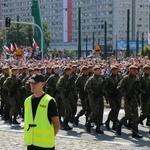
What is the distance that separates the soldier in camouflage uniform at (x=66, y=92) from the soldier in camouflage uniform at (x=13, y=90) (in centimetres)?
167

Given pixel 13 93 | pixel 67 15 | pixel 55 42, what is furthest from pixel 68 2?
pixel 13 93

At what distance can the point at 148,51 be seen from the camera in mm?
58438

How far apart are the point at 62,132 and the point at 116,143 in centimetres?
220

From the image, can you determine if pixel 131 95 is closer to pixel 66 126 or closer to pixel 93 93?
pixel 93 93

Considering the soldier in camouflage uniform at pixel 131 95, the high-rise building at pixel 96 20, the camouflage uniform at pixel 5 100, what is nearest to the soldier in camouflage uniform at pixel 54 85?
the camouflage uniform at pixel 5 100

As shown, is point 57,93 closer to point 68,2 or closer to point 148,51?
point 148,51

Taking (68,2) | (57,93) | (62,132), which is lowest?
(62,132)

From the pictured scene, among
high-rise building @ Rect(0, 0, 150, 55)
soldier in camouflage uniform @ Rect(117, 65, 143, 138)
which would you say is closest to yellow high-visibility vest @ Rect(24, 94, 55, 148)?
soldier in camouflage uniform @ Rect(117, 65, 143, 138)

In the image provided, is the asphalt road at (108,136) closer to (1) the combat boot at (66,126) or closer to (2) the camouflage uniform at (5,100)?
(1) the combat boot at (66,126)

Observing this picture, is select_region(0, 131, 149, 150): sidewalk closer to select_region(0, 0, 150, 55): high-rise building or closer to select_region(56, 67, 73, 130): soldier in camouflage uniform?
select_region(56, 67, 73, 130): soldier in camouflage uniform

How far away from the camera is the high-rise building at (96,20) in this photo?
134m

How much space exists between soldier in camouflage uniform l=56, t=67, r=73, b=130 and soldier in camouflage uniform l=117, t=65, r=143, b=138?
1.94 m

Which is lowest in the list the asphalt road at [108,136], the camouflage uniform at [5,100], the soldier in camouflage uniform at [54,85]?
the asphalt road at [108,136]

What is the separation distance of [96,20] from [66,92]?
127m
